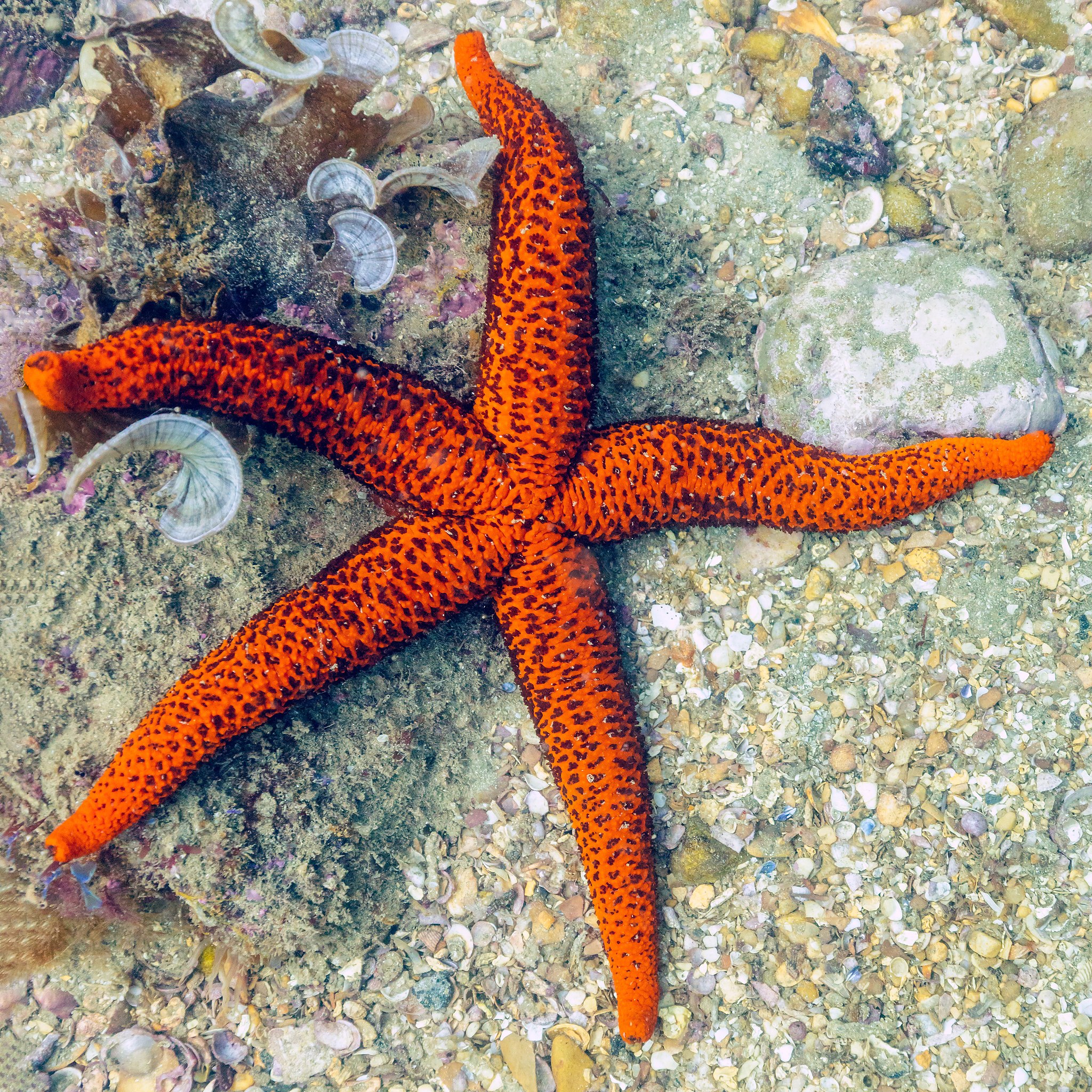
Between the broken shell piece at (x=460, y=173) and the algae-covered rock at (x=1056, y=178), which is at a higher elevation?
the broken shell piece at (x=460, y=173)

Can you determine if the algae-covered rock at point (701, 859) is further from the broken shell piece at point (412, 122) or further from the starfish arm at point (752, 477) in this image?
the broken shell piece at point (412, 122)

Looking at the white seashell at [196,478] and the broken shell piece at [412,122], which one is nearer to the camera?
the white seashell at [196,478]

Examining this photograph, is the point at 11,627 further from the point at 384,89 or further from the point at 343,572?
the point at 384,89

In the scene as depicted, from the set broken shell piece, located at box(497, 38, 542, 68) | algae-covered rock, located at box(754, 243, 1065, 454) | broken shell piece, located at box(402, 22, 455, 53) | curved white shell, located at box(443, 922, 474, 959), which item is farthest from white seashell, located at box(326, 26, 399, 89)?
curved white shell, located at box(443, 922, 474, 959)

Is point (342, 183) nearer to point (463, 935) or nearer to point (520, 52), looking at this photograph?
point (520, 52)

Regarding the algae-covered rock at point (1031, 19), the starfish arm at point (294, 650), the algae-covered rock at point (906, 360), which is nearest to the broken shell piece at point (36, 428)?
the starfish arm at point (294, 650)

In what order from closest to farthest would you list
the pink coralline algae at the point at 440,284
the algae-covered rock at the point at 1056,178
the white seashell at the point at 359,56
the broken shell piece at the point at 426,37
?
the white seashell at the point at 359,56 → the pink coralline algae at the point at 440,284 → the algae-covered rock at the point at 1056,178 → the broken shell piece at the point at 426,37

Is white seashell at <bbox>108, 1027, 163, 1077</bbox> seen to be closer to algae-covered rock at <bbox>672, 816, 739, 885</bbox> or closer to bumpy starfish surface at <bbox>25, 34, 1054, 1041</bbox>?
bumpy starfish surface at <bbox>25, 34, 1054, 1041</bbox>
